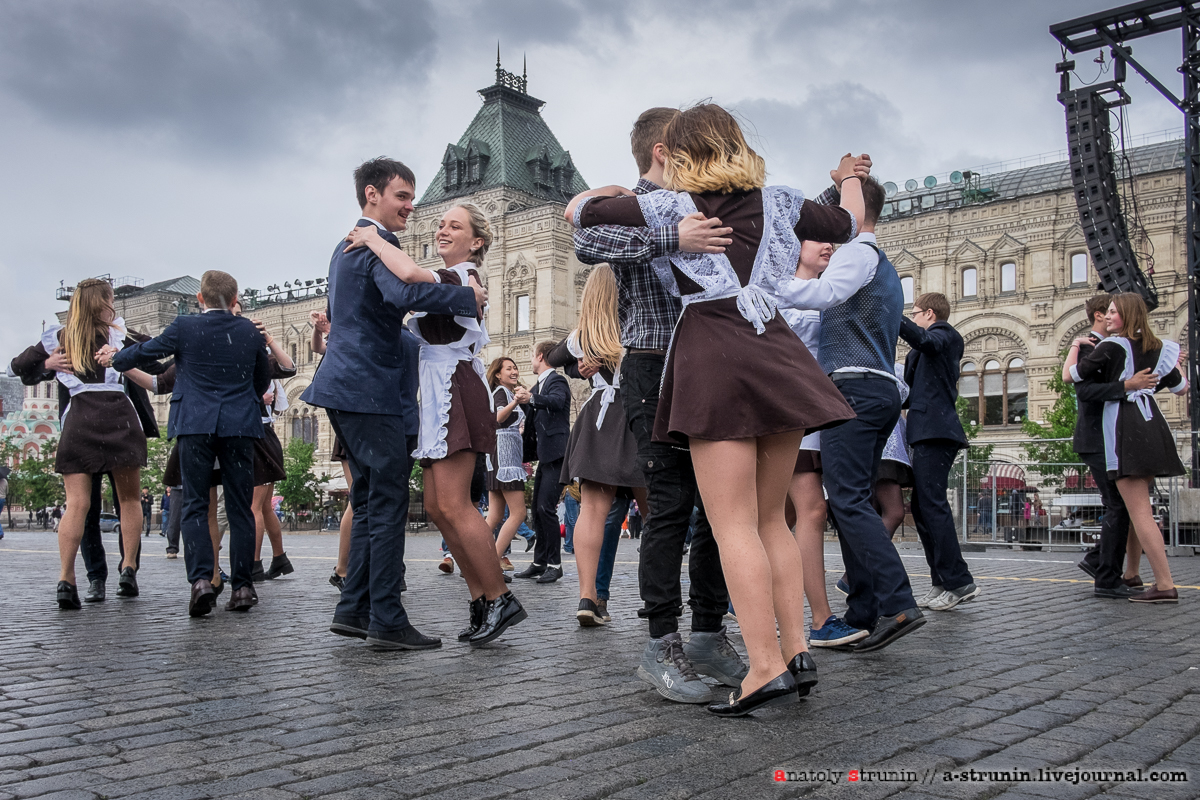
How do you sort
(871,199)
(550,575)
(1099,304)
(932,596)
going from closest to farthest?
(871,199)
(932,596)
(1099,304)
(550,575)

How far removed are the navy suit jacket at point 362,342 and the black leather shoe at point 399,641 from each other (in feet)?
3.32

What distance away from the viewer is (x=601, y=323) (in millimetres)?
6418

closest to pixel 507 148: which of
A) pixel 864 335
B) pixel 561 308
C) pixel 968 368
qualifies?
pixel 561 308

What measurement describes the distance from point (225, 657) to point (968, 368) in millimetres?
40318

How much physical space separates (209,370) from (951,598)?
4.72m

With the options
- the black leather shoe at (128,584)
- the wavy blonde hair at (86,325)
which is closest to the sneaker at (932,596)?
the black leather shoe at (128,584)

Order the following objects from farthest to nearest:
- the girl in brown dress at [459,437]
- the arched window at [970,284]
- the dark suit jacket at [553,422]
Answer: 1. the arched window at [970,284]
2. the dark suit jacket at [553,422]
3. the girl in brown dress at [459,437]

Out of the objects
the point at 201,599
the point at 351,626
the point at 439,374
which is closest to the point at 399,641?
the point at 351,626

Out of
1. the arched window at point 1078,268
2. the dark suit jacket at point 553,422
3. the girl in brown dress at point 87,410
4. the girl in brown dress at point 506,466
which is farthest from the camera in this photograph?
the arched window at point 1078,268

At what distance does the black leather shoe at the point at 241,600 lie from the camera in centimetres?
660

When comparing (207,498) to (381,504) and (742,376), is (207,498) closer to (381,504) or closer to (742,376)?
Result: (381,504)

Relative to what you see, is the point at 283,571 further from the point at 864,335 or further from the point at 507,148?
the point at 507,148

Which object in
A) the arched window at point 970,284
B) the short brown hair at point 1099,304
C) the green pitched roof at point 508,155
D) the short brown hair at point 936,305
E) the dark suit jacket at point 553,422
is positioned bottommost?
the dark suit jacket at point 553,422

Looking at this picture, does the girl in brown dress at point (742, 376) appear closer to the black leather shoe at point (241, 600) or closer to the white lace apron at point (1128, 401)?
the black leather shoe at point (241, 600)
